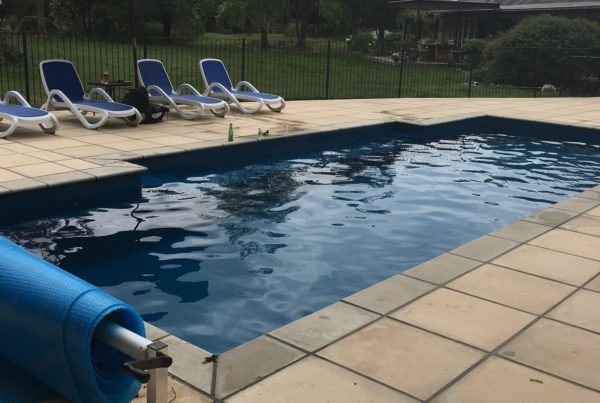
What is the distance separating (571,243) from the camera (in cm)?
521

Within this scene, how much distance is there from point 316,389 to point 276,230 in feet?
10.9

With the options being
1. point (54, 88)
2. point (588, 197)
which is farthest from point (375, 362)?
point (54, 88)

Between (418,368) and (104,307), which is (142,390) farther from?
(418,368)

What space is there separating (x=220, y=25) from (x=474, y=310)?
42.6 meters

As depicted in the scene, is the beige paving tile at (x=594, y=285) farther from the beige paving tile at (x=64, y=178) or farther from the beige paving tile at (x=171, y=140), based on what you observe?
the beige paving tile at (x=171, y=140)

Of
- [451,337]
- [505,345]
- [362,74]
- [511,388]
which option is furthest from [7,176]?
[362,74]

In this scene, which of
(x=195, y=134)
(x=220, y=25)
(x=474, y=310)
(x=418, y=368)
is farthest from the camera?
(x=220, y=25)

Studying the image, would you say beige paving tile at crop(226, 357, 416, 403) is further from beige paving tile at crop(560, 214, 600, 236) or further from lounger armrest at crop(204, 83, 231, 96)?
lounger armrest at crop(204, 83, 231, 96)

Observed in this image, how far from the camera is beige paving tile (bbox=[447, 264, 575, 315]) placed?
13.0 feet

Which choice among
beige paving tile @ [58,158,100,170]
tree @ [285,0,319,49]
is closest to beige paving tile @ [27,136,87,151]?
beige paving tile @ [58,158,100,170]

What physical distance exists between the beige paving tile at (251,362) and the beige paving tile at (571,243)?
279 cm

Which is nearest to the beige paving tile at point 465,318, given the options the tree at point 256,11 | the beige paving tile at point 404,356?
the beige paving tile at point 404,356

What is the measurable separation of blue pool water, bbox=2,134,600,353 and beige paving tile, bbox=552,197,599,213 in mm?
572

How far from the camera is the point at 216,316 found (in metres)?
4.32
